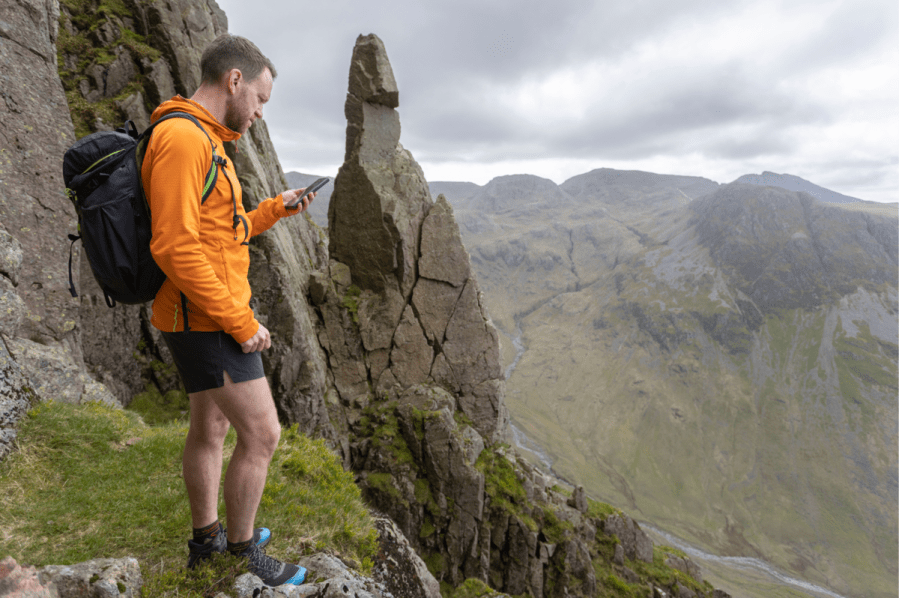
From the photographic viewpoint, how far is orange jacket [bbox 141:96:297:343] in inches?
165

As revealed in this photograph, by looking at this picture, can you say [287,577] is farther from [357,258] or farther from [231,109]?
[357,258]

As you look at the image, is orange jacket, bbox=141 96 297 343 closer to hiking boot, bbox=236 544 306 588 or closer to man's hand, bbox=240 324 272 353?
man's hand, bbox=240 324 272 353

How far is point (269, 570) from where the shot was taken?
18.7 ft

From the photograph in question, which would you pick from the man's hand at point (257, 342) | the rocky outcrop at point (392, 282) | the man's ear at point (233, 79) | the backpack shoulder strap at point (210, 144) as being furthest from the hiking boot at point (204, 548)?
the rocky outcrop at point (392, 282)

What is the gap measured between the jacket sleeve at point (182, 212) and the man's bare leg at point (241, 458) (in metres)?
1.11

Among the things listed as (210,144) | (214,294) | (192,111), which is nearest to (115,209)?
(210,144)

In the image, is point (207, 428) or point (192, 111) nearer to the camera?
point (192, 111)

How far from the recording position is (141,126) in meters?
19.0

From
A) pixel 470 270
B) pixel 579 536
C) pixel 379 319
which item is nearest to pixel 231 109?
pixel 379 319

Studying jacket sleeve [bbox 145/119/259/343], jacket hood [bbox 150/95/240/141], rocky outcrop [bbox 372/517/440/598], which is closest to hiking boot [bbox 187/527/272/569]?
jacket sleeve [bbox 145/119/259/343]

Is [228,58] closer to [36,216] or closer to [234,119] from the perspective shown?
→ [234,119]

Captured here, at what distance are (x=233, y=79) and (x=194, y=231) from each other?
81.1 inches

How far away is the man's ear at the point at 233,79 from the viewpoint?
16.4ft

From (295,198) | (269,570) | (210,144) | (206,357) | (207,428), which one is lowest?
(269,570)
